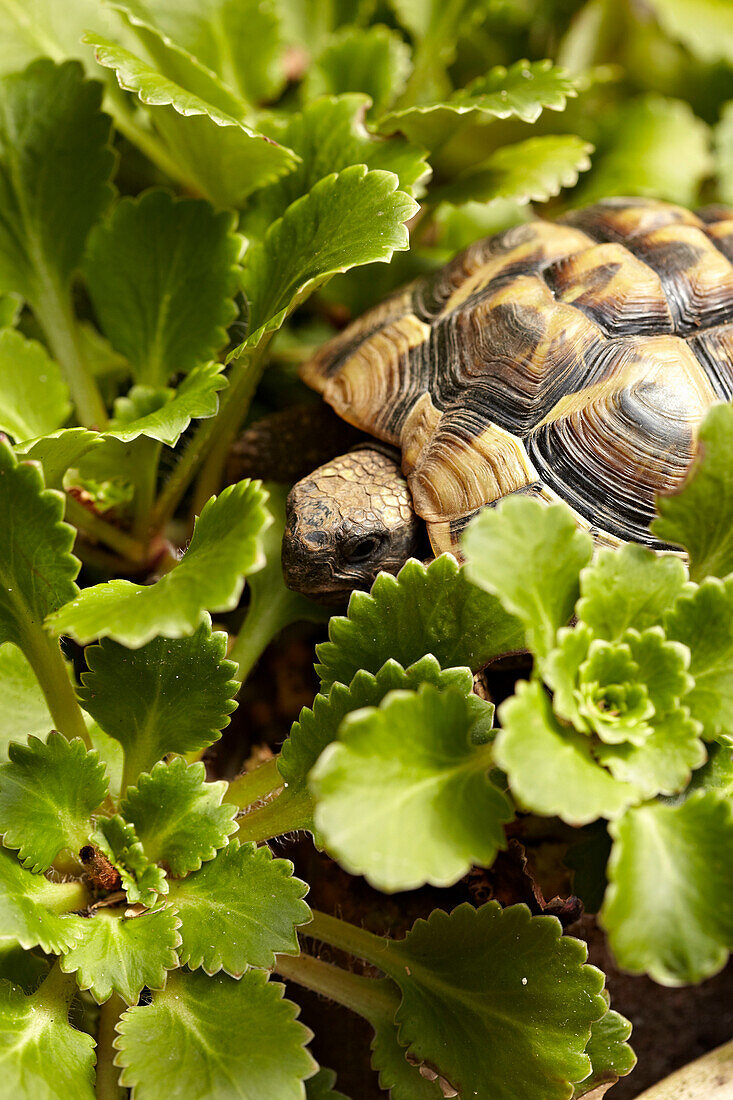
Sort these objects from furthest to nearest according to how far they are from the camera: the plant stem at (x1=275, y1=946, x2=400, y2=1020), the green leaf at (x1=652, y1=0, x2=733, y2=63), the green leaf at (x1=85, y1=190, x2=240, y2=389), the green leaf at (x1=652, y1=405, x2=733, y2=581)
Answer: the green leaf at (x1=652, y1=0, x2=733, y2=63) → the green leaf at (x1=85, y1=190, x2=240, y2=389) → the plant stem at (x1=275, y1=946, x2=400, y2=1020) → the green leaf at (x1=652, y1=405, x2=733, y2=581)

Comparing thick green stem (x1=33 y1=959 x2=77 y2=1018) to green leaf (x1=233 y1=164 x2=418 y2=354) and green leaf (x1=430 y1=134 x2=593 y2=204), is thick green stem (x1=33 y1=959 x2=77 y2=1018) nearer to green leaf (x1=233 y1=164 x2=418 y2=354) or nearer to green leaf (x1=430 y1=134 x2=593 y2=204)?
green leaf (x1=233 y1=164 x2=418 y2=354)

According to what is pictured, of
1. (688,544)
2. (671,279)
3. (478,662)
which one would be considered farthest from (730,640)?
(671,279)

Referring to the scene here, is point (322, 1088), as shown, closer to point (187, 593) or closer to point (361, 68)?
point (187, 593)

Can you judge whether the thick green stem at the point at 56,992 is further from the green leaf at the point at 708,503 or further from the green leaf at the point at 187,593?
the green leaf at the point at 708,503

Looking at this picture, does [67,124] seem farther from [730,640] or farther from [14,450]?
[730,640]

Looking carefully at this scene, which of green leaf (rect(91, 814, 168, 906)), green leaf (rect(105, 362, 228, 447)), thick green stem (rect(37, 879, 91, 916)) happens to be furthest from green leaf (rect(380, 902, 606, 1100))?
green leaf (rect(105, 362, 228, 447))

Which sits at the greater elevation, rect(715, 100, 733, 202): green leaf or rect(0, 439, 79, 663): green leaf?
rect(0, 439, 79, 663): green leaf

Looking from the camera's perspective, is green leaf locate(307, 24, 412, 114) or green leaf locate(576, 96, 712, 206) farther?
green leaf locate(576, 96, 712, 206)
